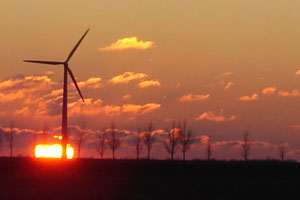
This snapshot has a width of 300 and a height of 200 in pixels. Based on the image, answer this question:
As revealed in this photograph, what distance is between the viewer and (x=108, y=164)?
107 m

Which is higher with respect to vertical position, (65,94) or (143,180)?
(65,94)

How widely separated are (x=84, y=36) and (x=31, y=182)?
76.8 feet

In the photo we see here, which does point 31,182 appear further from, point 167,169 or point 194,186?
point 167,169

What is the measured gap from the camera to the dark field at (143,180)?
64.6m

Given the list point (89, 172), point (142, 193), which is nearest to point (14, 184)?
point (142, 193)

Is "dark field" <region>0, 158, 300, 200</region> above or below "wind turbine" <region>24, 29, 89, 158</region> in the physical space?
below

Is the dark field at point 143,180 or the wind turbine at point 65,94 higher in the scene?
the wind turbine at point 65,94

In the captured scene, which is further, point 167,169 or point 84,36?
point 167,169

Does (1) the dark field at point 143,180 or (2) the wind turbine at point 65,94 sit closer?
(1) the dark field at point 143,180

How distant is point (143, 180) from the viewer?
8494 cm

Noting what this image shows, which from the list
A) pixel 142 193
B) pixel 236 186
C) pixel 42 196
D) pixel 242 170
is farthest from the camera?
pixel 242 170

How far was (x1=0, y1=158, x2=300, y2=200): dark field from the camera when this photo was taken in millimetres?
64625

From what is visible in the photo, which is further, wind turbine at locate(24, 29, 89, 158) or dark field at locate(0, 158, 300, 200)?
wind turbine at locate(24, 29, 89, 158)

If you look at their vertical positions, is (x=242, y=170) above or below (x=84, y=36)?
below
